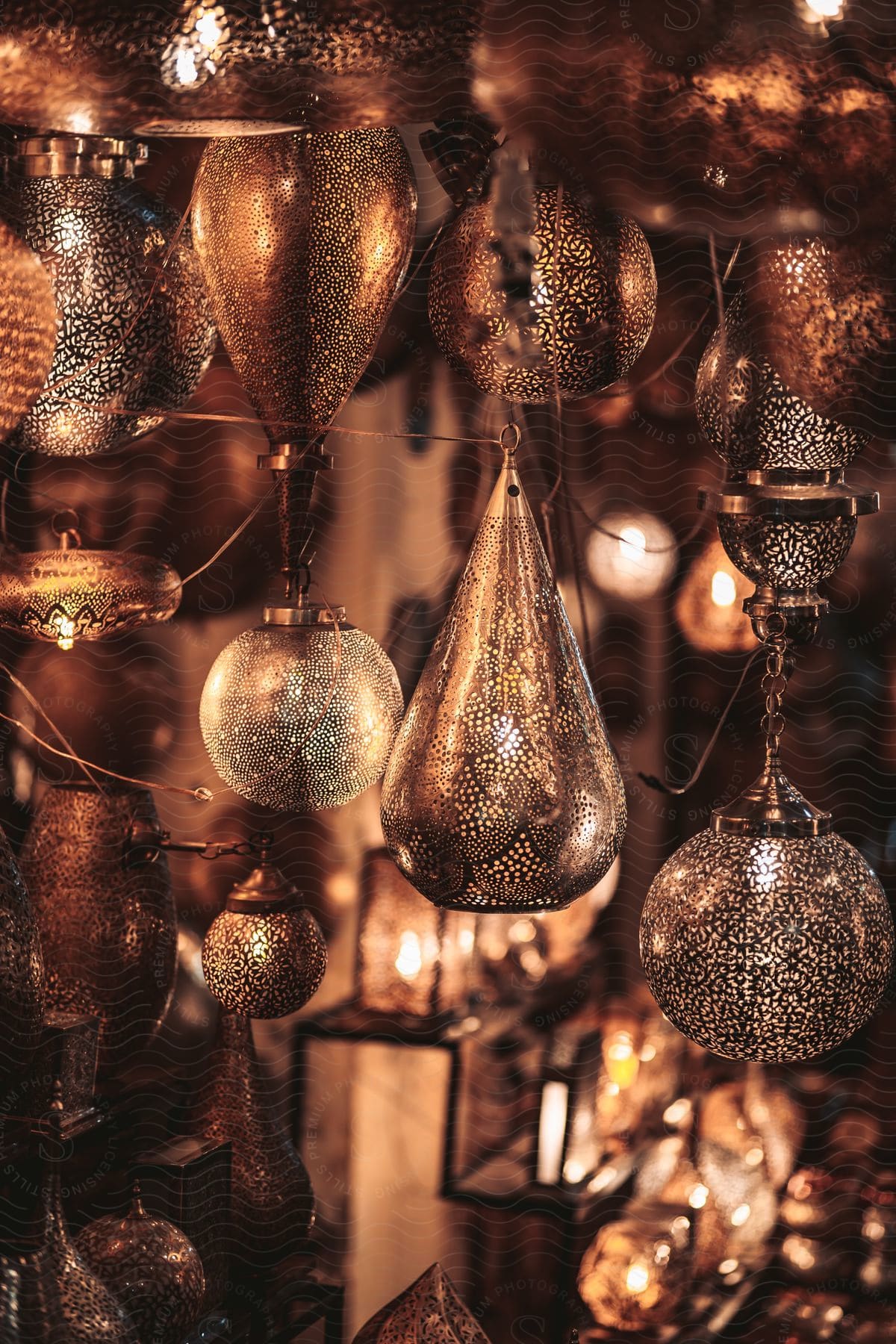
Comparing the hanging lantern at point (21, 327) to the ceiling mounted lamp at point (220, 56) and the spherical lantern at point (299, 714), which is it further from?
the spherical lantern at point (299, 714)

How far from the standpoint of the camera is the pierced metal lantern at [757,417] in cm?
53

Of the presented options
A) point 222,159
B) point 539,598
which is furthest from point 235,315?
point 539,598

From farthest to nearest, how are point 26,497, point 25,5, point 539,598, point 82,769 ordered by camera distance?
1. point 26,497
2. point 82,769
3. point 539,598
4. point 25,5

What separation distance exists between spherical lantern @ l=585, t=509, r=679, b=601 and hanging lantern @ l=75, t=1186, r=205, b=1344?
0.48 meters

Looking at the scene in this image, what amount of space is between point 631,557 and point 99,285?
485 mm

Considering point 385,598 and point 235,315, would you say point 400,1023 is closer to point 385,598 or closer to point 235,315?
point 385,598

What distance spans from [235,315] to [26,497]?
1.48 feet

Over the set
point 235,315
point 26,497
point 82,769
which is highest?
point 235,315

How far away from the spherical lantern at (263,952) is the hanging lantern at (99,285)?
0.23 metres

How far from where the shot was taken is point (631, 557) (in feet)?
3.40

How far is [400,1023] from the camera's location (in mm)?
1069

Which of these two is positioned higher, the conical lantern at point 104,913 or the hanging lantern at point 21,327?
the hanging lantern at point 21,327

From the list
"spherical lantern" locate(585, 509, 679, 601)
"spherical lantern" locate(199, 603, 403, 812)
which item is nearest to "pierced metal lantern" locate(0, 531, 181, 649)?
"spherical lantern" locate(199, 603, 403, 812)

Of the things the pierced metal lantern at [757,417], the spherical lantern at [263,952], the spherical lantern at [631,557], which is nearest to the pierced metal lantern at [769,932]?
the pierced metal lantern at [757,417]
